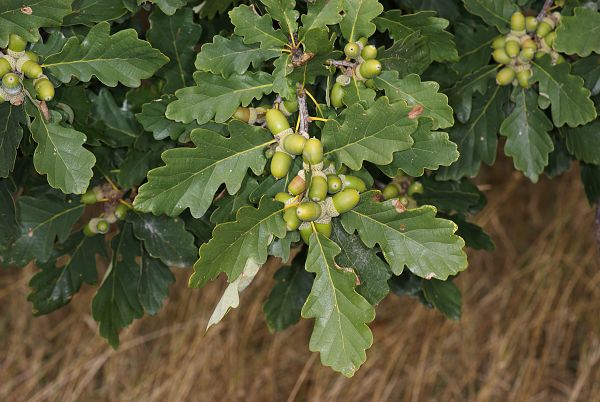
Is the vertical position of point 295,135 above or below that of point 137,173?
above

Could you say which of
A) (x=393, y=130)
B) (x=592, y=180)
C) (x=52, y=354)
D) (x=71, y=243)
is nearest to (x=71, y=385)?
(x=52, y=354)

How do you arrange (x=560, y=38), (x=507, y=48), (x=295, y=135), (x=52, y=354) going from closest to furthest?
(x=295, y=135)
(x=560, y=38)
(x=507, y=48)
(x=52, y=354)

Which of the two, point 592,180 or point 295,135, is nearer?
point 295,135

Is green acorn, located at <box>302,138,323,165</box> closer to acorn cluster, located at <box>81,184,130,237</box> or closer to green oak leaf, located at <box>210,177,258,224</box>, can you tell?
green oak leaf, located at <box>210,177,258,224</box>

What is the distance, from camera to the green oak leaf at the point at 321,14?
1202 mm

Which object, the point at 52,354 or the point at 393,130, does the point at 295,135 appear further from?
the point at 52,354

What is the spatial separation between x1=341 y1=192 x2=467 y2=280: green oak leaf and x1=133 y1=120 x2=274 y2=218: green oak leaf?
0.57ft

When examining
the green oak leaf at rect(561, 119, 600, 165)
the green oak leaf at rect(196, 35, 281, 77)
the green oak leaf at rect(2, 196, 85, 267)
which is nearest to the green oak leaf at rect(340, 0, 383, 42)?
the green oak leaf at rect(196, 35, 281, 77)

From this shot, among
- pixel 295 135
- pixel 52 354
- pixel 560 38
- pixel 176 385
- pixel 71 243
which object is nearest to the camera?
pixel 295 135

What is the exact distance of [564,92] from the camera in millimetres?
1480

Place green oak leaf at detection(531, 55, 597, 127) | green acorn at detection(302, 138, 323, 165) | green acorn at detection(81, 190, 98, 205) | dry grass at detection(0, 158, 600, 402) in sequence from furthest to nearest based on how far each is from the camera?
dry grass at detection(0, 158, 600, 402)
green acorn at detection(81, 190, 98, 205)
green oak leaf at detection(531, 55, 597, 127)
green acorn at detection(302, 138, 323, 165)

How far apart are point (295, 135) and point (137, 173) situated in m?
0.45

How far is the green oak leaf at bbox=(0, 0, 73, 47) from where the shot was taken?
120 centimetres

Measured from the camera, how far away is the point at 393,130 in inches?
46.6
